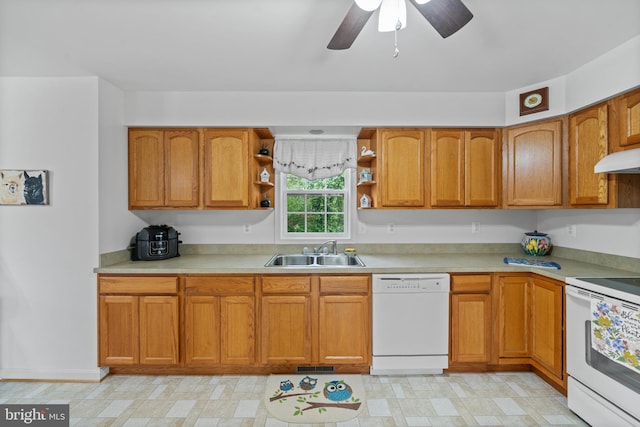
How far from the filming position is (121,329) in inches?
99.9

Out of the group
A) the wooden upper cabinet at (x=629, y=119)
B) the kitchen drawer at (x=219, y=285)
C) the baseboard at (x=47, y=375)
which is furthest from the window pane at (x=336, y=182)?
the baseboard at (x=47, y=375)

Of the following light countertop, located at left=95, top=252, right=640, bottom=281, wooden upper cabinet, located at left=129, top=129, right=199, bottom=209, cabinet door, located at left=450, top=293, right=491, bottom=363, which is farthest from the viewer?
wooden upper cabinet, located at left=129, top=129, right=199, bottom=209

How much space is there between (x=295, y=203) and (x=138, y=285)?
1636 millimetres

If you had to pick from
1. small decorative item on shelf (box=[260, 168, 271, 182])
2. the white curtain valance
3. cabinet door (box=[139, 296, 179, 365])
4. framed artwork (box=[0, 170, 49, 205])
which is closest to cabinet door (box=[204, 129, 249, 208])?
small decorative item on shelf (box=[260, 168, 271, 182])

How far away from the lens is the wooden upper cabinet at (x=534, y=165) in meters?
2.64

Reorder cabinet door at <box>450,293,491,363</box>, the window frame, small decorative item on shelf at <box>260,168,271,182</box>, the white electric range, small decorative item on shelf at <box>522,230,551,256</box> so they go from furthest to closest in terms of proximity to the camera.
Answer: the window frame, small decorative item on shelf at <box>260,168,271,182</box>, small decorative item on shelf at <box>522,230,551,256</box>, cabinet door at <box>450,293,491,363</box>, the white electric range

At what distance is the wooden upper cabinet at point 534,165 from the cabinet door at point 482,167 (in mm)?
108

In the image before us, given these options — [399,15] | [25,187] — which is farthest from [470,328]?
[25,187]

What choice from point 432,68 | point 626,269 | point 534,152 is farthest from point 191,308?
point 626,269

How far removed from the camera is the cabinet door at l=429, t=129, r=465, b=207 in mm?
2895

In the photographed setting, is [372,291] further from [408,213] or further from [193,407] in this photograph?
[193,407]

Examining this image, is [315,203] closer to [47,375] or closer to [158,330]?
[158,330]

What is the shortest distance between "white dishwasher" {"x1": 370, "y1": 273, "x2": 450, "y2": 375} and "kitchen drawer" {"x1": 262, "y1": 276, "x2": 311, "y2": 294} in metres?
0.57

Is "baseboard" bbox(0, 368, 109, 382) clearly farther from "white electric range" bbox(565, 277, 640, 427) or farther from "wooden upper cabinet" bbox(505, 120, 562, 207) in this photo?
"wooden upper cabinet" bbox(505, 120, 562, 207)
